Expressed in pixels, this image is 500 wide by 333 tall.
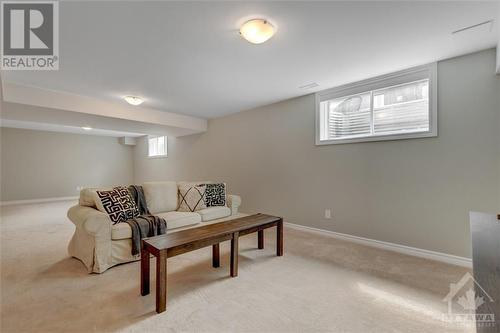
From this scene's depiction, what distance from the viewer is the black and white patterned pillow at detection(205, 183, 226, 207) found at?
3.83 metres

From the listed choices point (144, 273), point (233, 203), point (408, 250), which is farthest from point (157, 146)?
point (408, 250)

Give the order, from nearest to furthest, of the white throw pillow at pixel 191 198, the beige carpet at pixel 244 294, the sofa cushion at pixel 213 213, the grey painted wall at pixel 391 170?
the beige carpet at pixel 244 294 → the grey painted wall at pixel 391 170 → the sofa cushion at pixel 213 213 → the white throw pillow at pixel 191 198

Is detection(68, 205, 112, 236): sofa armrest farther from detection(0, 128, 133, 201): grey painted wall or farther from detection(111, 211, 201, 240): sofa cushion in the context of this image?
detection(0, 128, 133, 201): grey painted wall

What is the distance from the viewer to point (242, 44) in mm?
2307

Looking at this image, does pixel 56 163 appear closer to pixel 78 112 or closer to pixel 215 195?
pixel 78 112

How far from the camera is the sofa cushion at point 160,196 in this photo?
A: 3.36 meters

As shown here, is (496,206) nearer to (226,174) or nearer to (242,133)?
(242,133)

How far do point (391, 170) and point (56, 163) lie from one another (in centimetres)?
908

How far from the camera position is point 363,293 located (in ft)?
6.46

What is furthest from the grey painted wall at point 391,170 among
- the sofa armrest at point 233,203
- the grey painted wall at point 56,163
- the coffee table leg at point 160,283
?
the grey painted wall at point 56,163

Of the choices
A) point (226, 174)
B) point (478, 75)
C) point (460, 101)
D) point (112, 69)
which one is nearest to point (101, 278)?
point (112, 69)

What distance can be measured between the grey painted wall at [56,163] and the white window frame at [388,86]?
7846 millimetres

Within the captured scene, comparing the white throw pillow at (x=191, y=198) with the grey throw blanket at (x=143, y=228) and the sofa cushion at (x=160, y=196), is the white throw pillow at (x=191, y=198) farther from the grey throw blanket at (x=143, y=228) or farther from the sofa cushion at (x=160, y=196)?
the grey throw blanket at (x=143, y=228)

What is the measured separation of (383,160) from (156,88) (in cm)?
355
